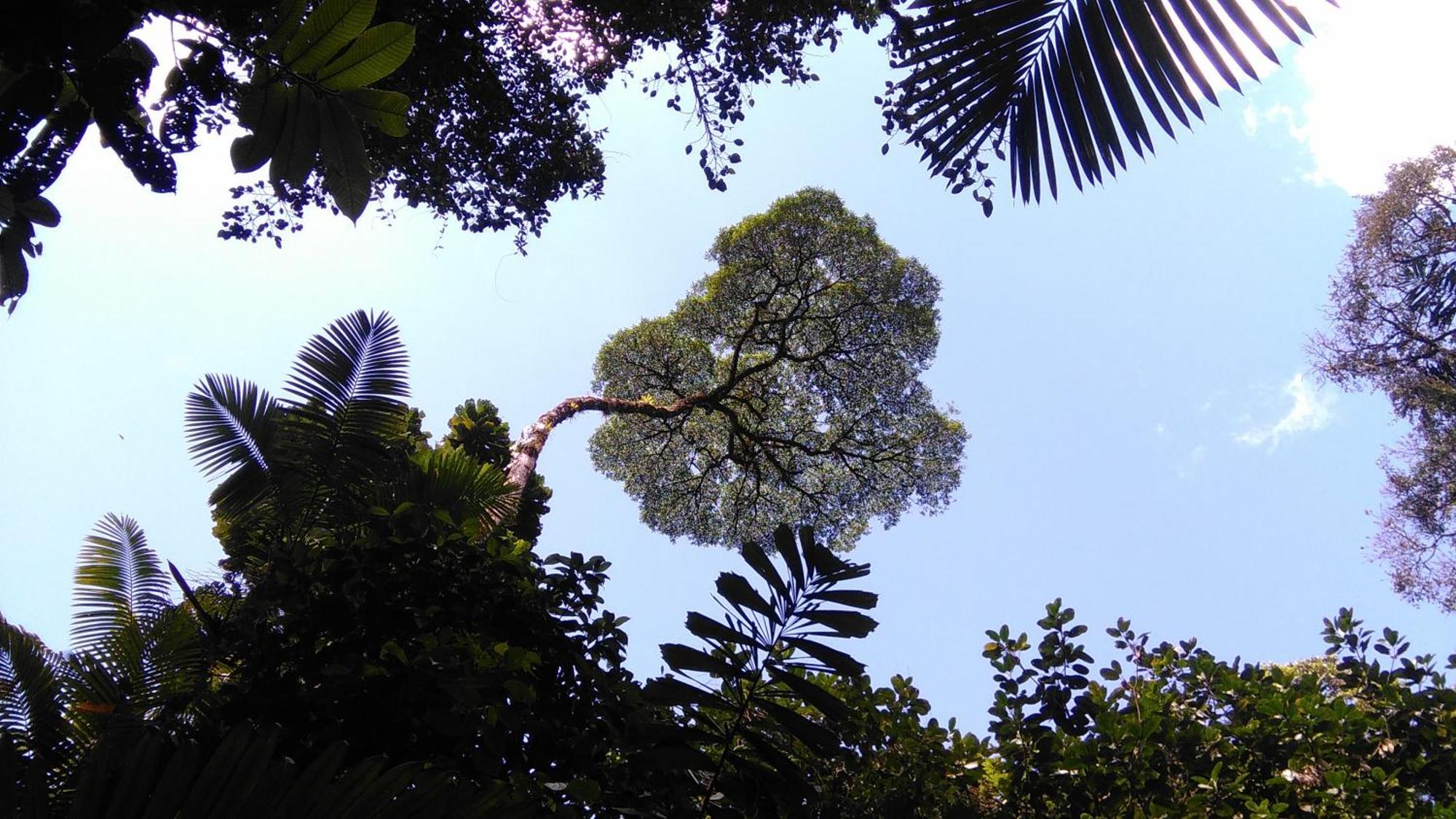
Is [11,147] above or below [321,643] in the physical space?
below

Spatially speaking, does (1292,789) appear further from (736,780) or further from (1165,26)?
(1165,26)

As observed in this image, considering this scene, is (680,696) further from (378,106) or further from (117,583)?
(117,583)

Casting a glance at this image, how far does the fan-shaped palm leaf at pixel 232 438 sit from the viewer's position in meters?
5.01

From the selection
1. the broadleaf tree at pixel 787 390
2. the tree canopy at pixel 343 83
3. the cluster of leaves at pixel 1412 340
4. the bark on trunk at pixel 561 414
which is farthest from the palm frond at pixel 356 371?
the cluster of leaves at pixel 1412 340

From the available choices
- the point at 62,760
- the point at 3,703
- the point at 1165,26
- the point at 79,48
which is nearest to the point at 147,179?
the point at 79,48

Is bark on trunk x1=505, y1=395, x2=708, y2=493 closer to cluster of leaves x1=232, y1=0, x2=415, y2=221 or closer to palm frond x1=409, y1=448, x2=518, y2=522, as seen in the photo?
palm frond x1=409, y1=448, x2=518, y2=522

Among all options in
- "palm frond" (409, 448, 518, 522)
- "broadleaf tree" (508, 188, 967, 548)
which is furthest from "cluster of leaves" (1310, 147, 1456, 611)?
"palm frond" (409, 448, 518, 522)

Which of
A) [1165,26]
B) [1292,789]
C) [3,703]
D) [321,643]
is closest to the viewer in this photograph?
[1165,26]

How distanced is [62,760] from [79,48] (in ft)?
13.6

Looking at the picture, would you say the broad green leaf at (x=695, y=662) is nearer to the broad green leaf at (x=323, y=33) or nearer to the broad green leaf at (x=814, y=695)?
the broad green leaf at (x=814, y=695)

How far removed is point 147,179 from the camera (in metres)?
1.34

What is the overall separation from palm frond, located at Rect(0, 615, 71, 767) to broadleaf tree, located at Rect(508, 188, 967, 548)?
7638 mm

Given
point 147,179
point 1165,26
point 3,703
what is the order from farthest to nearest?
point 3,703 < point 1165,26 < point 147,179

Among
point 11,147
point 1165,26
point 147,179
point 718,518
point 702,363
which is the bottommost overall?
point 11,147
